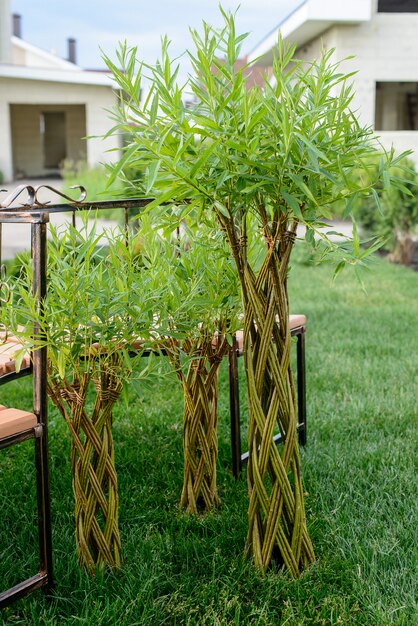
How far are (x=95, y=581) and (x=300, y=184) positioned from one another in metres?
1.41

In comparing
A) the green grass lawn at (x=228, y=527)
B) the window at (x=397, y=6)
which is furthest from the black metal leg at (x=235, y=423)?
the window at (x=397, y=6)

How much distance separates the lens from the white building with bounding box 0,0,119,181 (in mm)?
23172

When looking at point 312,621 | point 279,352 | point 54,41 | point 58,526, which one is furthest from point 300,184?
point 54,41

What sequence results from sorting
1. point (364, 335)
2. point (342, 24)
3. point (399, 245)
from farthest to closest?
point (342, 24)
point (399, 245)
point (364, 335)

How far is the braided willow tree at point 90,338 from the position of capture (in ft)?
7.23

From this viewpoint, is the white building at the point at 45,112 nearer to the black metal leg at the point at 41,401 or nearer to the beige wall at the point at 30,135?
the beige wall at the point at 30,135

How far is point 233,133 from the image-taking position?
6.77ft

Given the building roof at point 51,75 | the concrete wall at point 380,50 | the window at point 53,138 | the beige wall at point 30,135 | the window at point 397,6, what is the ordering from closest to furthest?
the concrete wall at point 380,50 → the window at point 397,6 → the building roof at point 51,75 → the beige wall at point 30,135 → the window at point 53,138

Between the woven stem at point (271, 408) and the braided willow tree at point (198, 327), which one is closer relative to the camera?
the woven stem at point (271, 408)

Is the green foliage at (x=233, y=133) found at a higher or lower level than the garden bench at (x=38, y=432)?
higher

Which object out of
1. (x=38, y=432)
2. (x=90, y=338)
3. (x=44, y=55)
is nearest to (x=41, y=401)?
(x=38, y=432)

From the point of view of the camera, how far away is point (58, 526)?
2.86 metres

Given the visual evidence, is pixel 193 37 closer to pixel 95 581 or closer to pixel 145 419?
pixel 95 581

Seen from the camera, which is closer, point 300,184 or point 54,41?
point 300,184
